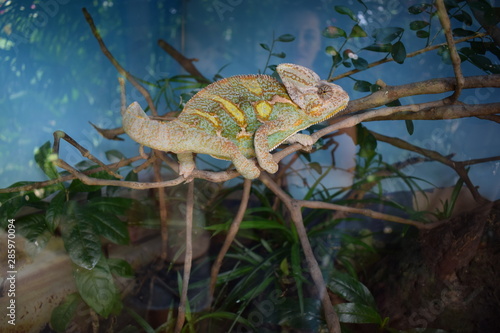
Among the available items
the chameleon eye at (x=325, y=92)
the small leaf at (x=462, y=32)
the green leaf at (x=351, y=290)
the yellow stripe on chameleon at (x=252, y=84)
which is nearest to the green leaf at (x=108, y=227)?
the yellow stripe on chameleon at (x=252, y=84)

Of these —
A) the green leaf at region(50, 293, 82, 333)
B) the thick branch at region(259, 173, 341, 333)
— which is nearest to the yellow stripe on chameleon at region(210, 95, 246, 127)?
the thick branch at region(259, 173, 341, 333)

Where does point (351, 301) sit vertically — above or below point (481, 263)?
below

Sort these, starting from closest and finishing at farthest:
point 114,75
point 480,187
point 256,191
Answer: point 480,187
point 114,75
point 256,191

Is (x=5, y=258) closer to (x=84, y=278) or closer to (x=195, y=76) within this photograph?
(x=84, y=278)

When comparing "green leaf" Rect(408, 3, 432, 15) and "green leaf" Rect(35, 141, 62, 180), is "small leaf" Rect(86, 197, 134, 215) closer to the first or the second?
"green leaf" Rect(35, 141, 62, 180)

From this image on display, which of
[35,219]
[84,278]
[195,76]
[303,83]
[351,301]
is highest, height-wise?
[303,83]

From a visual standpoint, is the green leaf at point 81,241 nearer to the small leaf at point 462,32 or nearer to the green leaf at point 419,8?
the green leaf at point 419,8

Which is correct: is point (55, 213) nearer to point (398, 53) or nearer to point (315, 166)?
point (315, 166)

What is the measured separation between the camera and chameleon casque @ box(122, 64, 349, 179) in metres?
1.33

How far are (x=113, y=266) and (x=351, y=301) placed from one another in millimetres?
1255

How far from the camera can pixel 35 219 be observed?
1667 mm

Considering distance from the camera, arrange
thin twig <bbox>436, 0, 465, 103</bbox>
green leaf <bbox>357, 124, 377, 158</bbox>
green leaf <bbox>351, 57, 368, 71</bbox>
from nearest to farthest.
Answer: thin twig <bbox>436, 0, 465, 103</bbox>, green leaf <bbox>351, 57, 368, 71</bbox>, green leaf <bbox>357, 124, 377, 158</bbox>

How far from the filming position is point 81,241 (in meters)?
1.65

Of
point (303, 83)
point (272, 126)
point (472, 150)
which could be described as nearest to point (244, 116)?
point (272, 126)
